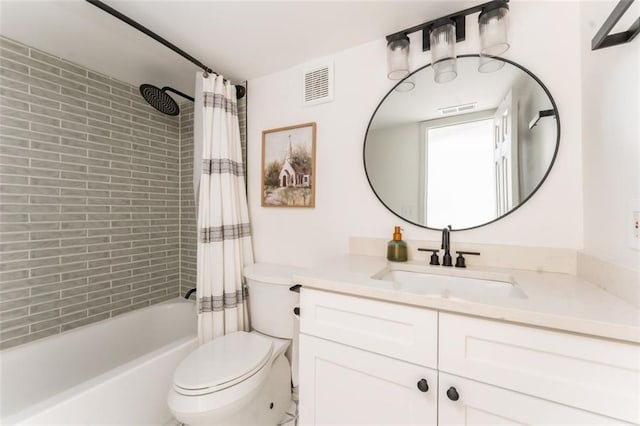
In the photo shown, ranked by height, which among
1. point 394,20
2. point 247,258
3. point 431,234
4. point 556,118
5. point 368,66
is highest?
point 394,20

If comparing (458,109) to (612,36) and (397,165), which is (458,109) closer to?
(397,165)

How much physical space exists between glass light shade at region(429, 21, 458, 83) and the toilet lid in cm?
160

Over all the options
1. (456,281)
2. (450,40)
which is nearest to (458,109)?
(450,40)

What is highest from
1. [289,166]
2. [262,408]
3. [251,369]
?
[289,166]

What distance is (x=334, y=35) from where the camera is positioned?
136 centimetres

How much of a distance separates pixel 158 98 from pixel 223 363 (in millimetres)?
1735

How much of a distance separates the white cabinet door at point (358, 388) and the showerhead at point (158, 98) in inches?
71.4

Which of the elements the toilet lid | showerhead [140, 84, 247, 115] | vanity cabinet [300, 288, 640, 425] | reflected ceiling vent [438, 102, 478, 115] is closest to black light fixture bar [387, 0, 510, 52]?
reflected ceiling vent [438, 102, 478, 115]

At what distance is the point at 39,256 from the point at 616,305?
257 cm

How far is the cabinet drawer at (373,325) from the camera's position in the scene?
2.53ft

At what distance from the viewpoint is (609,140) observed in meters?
0.83

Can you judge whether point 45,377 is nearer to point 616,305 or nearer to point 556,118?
point 616,305

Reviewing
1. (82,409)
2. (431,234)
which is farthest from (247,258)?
(431,234)

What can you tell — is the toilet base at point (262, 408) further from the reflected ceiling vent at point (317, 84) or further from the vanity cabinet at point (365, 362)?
the reflected ceiling vent at point (317, 84)
